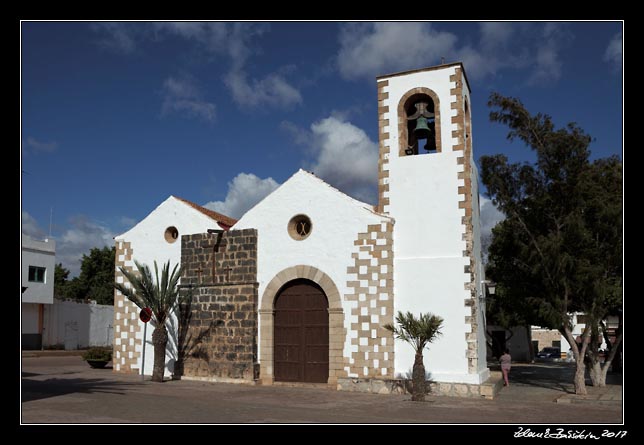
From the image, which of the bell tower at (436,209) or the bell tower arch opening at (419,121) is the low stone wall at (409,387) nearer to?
the bell tower at (436,209)

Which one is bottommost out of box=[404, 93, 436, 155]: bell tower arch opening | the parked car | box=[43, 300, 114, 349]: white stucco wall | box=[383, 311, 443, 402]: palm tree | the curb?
the parked car

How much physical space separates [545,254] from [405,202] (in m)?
3.83

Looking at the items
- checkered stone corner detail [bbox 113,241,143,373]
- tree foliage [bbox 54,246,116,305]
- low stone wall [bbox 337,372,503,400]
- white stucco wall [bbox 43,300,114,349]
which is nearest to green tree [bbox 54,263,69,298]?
tree foliage [bbox 54,246,116,305]

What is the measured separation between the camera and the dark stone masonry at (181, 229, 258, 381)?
18297mm

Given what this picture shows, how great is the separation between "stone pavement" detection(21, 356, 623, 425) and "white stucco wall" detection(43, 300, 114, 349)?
841 inches

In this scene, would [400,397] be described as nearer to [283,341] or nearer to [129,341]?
[283,341]

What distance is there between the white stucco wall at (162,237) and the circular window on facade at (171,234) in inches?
3.7

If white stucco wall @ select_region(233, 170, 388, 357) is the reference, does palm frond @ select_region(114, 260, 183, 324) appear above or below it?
below

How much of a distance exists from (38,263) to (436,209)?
2792 centimetres

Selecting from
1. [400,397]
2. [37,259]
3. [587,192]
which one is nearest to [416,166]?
[587,192]

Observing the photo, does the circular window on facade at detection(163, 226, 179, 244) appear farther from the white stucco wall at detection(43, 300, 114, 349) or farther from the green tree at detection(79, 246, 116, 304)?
the green tree at detection(79, 246, 116, 304)

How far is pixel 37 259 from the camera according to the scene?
121ft

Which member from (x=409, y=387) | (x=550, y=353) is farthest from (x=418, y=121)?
(x=550, y=353)
